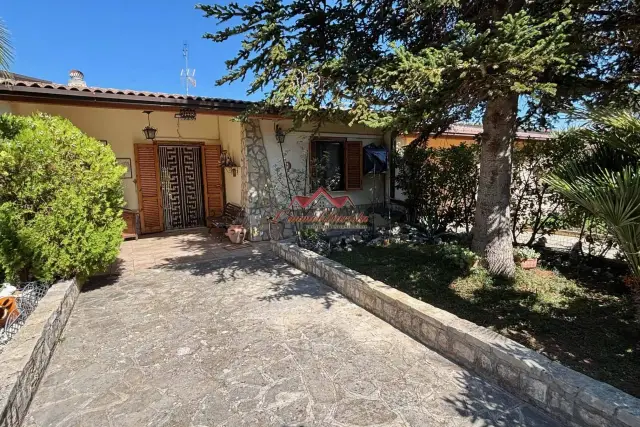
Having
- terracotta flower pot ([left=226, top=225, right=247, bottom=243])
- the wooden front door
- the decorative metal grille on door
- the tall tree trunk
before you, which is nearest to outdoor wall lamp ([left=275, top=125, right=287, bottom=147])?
terracotta flower pot ([left=226, top=225, right=247, bottom=243])

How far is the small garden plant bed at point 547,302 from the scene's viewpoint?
318 cm

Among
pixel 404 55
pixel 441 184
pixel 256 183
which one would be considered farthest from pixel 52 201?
pixel 441 184

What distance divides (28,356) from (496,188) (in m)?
6.00

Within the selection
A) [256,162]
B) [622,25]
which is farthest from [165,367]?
[622,25]

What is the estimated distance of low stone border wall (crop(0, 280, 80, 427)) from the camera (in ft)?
7.95

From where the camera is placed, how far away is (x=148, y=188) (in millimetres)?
9500

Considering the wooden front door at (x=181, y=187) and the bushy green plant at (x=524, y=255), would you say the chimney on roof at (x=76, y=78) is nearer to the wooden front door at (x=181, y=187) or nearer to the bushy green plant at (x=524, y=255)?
the wooden front door at (x=181, y=187)

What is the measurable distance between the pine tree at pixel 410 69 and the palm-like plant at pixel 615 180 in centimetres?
114

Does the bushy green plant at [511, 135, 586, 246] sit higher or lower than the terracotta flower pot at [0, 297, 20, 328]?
higher

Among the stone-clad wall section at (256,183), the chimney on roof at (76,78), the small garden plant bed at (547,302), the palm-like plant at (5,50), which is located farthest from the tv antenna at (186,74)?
the small garden plant bed at (547,302)

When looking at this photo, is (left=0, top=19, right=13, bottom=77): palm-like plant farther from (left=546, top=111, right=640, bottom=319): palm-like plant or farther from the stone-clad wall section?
(left=546, top=111, right=640, bottom=319): palm-like plant

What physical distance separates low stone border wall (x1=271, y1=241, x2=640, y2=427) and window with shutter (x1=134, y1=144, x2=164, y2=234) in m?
7.34

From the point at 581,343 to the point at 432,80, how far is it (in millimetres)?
3105

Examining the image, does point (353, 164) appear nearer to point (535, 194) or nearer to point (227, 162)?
point (227, 162)
